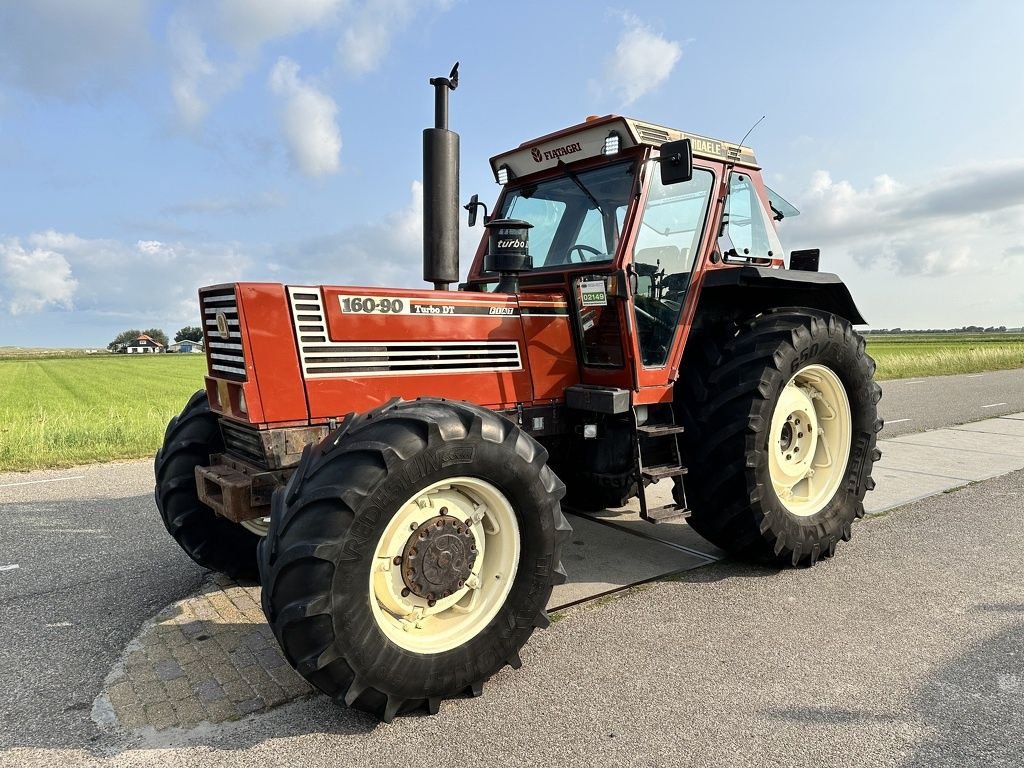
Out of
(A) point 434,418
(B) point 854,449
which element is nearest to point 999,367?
(B) point 854,449

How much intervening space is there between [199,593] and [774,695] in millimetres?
3002

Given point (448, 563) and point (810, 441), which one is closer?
point (448, 563)

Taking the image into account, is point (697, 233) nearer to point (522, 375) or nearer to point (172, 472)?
point (522, 375)

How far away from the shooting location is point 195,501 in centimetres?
378

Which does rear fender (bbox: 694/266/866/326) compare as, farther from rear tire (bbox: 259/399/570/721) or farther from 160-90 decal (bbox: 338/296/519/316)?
rear tire (bbox: 259/399/570/721)

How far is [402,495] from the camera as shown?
8.57 feet

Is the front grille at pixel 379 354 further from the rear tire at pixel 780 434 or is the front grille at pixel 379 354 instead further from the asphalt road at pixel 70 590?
the asphalt road at pixel 70 590

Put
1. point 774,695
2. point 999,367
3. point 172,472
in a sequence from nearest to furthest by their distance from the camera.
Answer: point 774,695 → point 172,472 → point 999,367

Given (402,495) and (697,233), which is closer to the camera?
(402,495)

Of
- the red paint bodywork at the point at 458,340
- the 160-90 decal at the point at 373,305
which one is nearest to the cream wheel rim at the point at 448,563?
the red paint bodywork at the point at 458,340

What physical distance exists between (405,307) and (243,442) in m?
1.05

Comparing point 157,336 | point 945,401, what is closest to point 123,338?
point 157,336

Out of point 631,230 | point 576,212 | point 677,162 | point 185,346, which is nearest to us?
point 677,162

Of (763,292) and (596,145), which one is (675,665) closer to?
(763,292)
